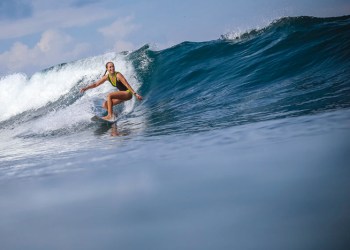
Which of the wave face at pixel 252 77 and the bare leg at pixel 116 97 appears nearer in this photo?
the wave face at pixel 252 77

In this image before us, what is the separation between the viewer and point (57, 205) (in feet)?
7.92

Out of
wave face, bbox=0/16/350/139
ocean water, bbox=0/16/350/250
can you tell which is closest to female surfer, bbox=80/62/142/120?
wave face, bbox=0/16/350/139

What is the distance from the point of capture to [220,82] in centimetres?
1030

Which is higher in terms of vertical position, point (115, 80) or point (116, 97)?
point (115, 80)

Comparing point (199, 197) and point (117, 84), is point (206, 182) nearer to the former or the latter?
point (199, 197)

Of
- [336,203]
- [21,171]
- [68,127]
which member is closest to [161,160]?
[21,171]

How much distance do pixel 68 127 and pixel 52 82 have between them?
35.7 ft

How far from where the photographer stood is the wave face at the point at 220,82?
606 centimetres

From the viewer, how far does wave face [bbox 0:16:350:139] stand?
6062 mm

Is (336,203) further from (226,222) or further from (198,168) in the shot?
(198,168)

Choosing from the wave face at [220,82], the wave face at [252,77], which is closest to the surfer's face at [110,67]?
the wave face at [220,82]

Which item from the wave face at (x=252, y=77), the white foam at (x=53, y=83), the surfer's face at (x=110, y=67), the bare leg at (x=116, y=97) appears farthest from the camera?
the white foam at (x=53, y=83)

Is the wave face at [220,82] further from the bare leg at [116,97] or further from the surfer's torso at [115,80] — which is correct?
the surfer's torso at [115,80]

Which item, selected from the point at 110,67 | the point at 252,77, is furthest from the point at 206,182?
the point at 252,77
